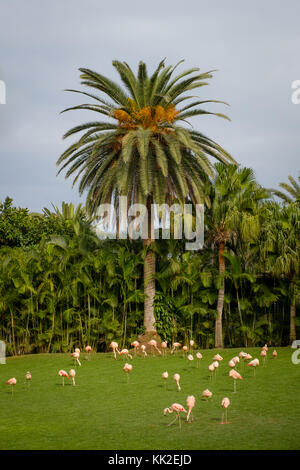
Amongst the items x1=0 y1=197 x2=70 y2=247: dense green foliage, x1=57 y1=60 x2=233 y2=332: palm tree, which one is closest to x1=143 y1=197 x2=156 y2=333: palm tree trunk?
x1=57 y1=60 x2=233 y2=332: palm tree

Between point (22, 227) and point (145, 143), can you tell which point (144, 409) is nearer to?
point (145, 143)

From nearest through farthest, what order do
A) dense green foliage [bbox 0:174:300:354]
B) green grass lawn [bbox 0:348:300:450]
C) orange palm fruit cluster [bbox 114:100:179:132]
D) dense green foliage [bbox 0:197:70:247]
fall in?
green grass lawn [bbox 0:348:300:450] < dense green foliage [bbox 0:174:300:354] < orange palm fruit cluster [bbox 114:100:179:132] < dense green foliage [bbox 0:197:70:247]

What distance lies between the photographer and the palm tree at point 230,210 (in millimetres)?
20062

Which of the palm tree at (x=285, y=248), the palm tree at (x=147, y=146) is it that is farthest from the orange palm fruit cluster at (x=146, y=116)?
the palm tree at (x=285, y=248)

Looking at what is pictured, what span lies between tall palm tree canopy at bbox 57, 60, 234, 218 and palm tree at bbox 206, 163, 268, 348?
2.09 ft

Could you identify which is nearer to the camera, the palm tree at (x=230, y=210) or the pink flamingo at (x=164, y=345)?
the pink flamingo at (x=164, y=345)

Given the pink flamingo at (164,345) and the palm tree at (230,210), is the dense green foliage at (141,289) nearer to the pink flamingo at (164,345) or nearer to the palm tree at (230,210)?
the palm tree at (230,210)

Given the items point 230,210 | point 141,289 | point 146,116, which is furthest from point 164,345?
point 146,116

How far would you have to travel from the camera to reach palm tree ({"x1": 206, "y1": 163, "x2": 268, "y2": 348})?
65.8ft

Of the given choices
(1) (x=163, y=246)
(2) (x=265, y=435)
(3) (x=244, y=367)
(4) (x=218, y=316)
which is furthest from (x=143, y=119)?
(2) (x=265, y=435)

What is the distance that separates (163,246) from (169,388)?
30.6 feet

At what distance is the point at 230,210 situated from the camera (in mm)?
20328

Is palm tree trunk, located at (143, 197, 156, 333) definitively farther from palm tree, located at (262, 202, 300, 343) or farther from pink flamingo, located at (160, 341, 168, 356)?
palm tree, located at (262, 202, 300, 343)

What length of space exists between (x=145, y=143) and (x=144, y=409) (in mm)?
10926
